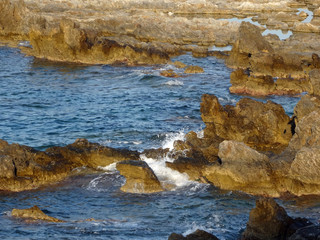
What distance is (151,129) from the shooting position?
39.6 meters

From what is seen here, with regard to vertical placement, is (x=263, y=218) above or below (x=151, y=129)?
above

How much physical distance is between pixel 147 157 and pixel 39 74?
96.2 ft

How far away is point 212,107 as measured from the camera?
120 feet

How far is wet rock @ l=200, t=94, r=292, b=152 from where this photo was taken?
3481 centimetres

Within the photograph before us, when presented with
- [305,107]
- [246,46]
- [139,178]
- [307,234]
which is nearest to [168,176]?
[139,178]

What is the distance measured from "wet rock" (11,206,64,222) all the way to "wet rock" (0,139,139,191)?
3.91 metres

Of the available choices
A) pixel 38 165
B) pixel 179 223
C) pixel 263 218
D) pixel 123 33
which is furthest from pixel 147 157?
pixel 123 33

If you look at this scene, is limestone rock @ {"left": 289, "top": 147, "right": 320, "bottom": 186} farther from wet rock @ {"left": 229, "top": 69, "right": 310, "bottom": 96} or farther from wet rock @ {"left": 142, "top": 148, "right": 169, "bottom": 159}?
wet rock @ {"left": 229, "top": 69, "right": 310, "bottom": 96}

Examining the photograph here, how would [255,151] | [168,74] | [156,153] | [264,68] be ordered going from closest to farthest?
1. [255,151]
2. [156,153]
3. [264,68]
4. [168,74]

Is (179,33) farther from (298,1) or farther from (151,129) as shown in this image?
(298,1)

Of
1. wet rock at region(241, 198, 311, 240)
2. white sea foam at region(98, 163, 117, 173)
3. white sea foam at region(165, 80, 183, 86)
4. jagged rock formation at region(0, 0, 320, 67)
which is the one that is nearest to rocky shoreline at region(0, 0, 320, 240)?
wet rock at region(241, 198, 311, 240)

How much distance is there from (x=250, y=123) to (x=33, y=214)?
16023 millimetres

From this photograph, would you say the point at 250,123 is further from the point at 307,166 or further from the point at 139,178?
the point at 139,178

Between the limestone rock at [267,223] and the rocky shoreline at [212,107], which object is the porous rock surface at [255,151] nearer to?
the rocky shoreline at [212,107]
